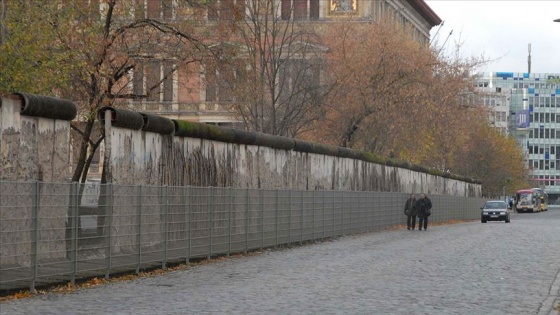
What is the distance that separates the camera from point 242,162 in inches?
1309

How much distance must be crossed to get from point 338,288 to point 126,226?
466 cm

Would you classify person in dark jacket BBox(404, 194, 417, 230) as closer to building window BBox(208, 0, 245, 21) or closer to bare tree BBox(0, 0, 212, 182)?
bare tree BBox(0, 0, 212, 182)

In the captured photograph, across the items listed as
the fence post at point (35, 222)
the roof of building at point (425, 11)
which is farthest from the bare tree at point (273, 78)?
the roof of building at point (425, 11)

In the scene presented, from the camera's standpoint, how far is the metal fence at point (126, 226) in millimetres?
17516

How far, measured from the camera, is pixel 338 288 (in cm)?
1869

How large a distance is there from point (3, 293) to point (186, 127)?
39.1 ft

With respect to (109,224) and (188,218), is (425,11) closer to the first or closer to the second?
(188,218)

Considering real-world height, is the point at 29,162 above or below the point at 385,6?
below

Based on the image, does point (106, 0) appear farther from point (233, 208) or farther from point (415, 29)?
point (415, 29)

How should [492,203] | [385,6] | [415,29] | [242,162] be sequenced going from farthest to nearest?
[415,29] < [385,6] < [492,203] < [242,162]

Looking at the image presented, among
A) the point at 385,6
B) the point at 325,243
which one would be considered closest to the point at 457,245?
the point at 325,243

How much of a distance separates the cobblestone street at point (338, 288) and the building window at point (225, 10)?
23.9 ft

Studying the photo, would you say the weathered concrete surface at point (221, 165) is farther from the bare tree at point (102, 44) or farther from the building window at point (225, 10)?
the building window at point (225, 10)

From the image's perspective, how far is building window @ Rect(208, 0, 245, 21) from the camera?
33969mm
